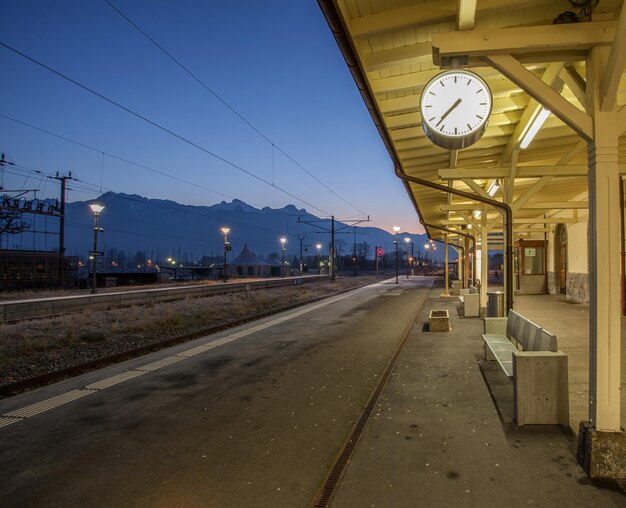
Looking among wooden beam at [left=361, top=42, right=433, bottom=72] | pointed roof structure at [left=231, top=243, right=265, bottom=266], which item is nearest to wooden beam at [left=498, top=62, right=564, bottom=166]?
wooden beam at [left=361, top=42, right=433, bottom=72]

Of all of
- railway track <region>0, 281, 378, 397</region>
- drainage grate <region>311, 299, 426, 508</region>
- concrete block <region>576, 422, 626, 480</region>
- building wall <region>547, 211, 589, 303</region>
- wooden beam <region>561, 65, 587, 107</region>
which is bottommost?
railway track <region>0, 281, 378, 397</region>

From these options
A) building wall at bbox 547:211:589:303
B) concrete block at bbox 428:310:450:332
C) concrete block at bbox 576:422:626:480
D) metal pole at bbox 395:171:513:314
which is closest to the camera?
concrete block at bbox 576:422:626:480

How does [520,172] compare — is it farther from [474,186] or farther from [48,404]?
[48,404]

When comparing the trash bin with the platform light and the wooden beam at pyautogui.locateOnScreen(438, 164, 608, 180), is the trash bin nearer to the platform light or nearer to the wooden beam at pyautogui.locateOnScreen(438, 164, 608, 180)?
the wooden beam at pyautogui.locateOnScreen(438, 164, 608, 180)

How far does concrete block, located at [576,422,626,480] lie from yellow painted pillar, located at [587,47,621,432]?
62 millimetres

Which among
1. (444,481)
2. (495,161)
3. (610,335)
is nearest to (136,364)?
(444,481)

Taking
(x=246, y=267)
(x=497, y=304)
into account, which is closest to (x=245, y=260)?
(x=246, y=267)

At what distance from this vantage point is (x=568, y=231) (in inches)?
707

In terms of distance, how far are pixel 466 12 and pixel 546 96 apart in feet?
3.19

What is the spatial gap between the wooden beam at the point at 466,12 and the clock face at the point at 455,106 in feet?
4.33

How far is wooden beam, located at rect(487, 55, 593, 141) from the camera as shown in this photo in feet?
11.5

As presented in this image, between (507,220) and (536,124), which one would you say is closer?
(536,124)

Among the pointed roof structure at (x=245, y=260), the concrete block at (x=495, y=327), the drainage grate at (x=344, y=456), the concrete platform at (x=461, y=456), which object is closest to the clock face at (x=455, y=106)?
the concrete platform at (x=461, y=456)

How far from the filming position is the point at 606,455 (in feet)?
11.3
